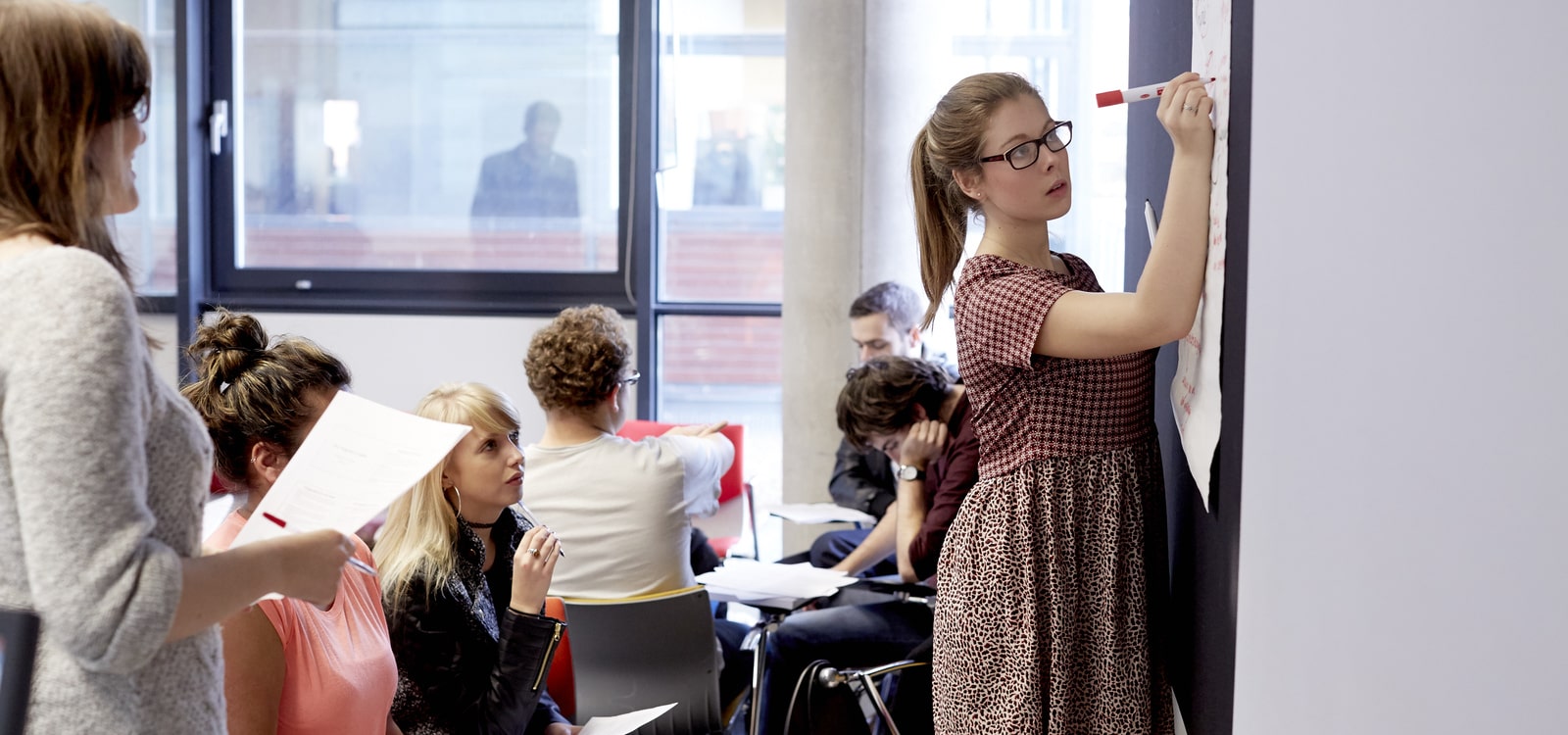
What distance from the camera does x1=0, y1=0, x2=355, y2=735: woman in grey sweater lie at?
37.4 inches

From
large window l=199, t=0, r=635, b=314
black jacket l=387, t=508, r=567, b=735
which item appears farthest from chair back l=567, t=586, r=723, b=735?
large window l=199, t=0, r=635, b=314

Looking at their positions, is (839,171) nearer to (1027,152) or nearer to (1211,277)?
(1027,152)

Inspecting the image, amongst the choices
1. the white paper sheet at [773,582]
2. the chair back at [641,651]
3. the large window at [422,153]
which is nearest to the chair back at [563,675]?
the chair back at [641,651]

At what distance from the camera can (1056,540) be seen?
154 centimetres

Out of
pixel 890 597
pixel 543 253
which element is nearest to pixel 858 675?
pixel 890 597

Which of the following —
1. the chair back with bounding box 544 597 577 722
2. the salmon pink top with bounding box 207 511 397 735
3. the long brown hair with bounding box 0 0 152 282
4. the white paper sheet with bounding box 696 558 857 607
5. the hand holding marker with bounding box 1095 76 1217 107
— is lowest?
the chair back with bounding box 544 597 577 722

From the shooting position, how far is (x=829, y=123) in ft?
15.7

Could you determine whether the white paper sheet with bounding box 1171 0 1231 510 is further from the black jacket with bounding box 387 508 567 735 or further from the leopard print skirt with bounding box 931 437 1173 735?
the black jacket with bounding box 387 508 567 735

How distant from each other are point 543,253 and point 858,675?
12.5ft

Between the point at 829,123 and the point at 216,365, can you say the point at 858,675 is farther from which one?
the point at 829,123

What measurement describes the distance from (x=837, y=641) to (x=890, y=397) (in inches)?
21.7

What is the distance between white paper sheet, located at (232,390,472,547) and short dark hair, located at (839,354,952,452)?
1.61 metres

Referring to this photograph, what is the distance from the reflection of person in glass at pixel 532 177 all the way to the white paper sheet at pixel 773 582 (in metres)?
3.18

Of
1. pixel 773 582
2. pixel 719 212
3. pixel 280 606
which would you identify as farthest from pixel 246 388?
pixel 719 212
